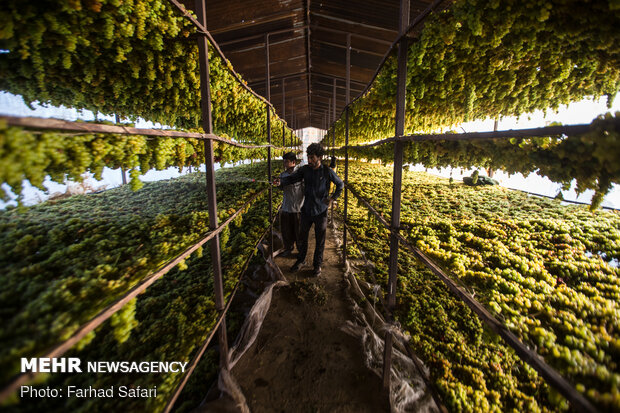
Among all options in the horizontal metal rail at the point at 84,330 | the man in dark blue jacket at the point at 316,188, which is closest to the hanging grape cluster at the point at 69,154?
the horizontal metal rail at the point at 84,330

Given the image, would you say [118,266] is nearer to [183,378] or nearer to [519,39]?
[183,378]

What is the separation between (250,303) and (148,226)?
8.31ft

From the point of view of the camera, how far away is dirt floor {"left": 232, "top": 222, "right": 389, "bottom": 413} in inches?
132

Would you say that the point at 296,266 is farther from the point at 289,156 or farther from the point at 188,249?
the point at 188,249

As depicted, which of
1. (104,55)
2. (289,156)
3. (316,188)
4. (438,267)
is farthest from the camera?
(289,156)

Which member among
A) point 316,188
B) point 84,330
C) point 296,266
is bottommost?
point 296,266

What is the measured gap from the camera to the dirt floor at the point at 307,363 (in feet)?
11.0

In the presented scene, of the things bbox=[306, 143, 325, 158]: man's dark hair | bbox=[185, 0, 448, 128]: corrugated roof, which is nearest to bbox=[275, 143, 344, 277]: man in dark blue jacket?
bbox=[306, 143, 325, 158]: man's dark hair

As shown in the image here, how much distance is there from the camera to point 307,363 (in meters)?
3.93

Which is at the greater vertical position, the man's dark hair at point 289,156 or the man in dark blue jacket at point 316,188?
the man's dark hair at point 289,156

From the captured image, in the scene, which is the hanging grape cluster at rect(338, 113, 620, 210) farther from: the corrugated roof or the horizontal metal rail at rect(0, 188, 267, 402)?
the corrugated roof

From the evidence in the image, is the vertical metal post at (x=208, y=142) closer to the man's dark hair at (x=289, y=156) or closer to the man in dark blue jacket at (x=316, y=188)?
the man in dark blue jacket at (x=316, y=188)

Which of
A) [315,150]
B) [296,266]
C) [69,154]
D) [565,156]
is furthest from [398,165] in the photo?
[296,266]

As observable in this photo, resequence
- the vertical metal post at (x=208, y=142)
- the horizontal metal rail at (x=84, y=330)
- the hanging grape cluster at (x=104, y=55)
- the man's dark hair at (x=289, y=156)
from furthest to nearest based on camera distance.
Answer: the man's dark hair at (x=289, y=156)
the vertical metal post at (x=208, y=142)
the hanging grape cluster at (x=104, y=55)
the horizontal metal rail at (x=84, y=330)
